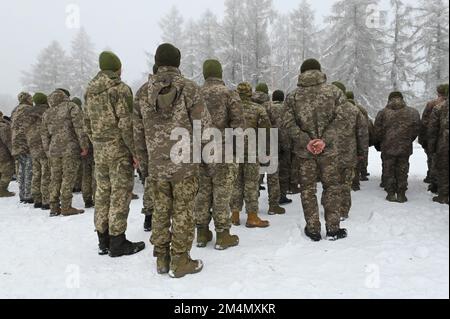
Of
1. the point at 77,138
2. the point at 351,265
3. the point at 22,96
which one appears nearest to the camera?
the point at 351,265

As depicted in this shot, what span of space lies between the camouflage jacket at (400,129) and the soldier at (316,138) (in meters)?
2.69

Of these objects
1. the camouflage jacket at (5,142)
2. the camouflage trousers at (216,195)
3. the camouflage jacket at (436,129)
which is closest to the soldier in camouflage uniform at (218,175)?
the camouflage trousers at (216,195)

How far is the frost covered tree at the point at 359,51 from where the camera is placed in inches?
920

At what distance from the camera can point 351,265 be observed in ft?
13.7

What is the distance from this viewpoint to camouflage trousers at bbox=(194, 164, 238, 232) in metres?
5.23

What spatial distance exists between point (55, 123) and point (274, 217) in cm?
495

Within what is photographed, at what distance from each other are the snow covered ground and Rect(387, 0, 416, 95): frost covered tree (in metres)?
20.7

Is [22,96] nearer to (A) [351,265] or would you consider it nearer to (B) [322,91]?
(B) [322,91]

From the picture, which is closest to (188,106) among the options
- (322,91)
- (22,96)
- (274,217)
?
(322,91)

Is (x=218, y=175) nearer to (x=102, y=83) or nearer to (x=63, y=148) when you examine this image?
(x=102, y=83)

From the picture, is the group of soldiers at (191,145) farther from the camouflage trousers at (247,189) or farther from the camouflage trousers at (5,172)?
the camouflage trousers at (5,172)

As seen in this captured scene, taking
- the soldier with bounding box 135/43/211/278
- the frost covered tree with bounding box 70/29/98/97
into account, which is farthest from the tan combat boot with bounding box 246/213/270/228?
the frost covered tree with bounding box 70/29/98/97

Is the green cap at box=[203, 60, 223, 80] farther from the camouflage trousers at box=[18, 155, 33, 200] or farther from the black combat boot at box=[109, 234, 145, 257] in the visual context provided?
the camouflage trousers at box=[18, 155, 33, 200]
